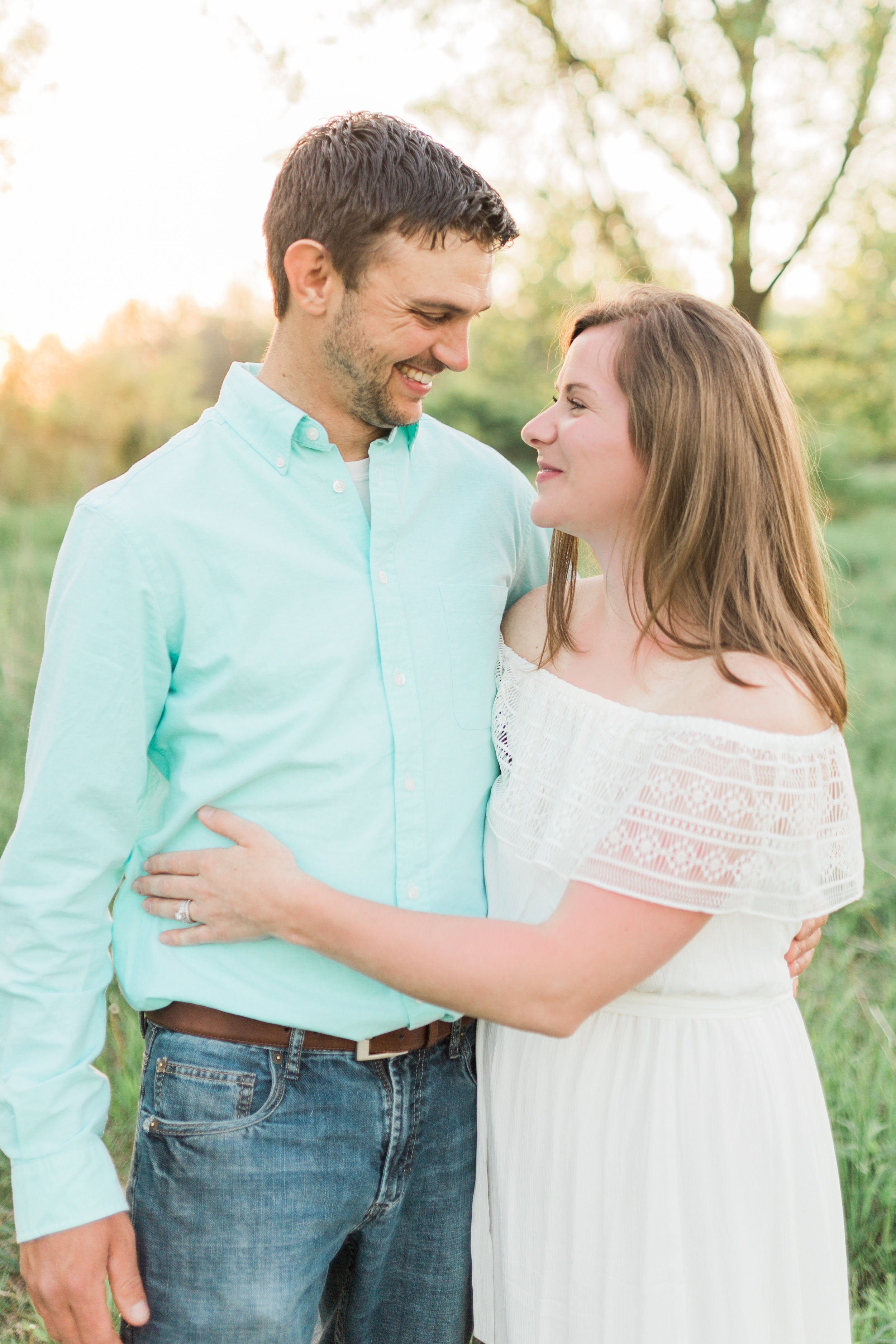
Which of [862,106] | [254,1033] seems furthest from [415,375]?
[862,106]

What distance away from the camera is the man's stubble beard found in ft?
5.98

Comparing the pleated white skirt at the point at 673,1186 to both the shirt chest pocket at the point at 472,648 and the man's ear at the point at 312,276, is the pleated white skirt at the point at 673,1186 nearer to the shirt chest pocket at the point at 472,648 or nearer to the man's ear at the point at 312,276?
the shirt chest pocket at the point at 472,648

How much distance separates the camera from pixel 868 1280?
2.64 metres

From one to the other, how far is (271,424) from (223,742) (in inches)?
20.8

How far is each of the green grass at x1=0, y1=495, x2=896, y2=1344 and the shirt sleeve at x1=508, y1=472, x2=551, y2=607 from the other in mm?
613

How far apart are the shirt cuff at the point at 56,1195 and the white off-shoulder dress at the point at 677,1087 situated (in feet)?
2.16

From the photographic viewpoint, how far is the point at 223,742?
1.68m

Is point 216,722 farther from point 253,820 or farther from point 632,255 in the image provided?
point 632,255

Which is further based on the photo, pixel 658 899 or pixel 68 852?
pixel 68 852

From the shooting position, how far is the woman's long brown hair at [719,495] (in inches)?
68.7

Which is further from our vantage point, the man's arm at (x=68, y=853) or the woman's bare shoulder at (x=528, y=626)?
the woman's bare shoulder at (x=528, y=626)

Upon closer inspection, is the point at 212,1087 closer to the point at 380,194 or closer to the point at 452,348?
the point at 452,348

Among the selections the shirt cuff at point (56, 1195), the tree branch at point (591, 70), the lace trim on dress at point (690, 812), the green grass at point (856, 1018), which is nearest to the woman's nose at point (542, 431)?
the lace trim on dress at point (690, 812)

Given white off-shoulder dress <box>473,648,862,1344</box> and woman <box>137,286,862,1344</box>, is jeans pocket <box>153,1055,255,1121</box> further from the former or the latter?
white off-shoulder dress <box>473,648,862,1344</box>
